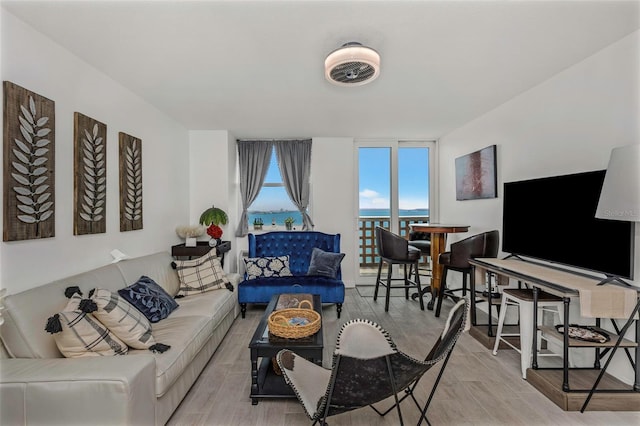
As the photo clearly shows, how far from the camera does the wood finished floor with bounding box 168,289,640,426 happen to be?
2.00 m

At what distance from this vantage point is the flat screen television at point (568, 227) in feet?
6.88

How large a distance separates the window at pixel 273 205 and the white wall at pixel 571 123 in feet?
9.82

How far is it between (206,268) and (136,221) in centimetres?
87

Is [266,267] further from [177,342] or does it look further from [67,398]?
[67,398]

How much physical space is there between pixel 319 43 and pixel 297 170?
326 cm

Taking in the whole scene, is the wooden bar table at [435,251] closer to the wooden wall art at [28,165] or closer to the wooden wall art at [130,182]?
the wooden wall art at [130,182]

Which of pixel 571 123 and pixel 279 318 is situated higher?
pixel 571 123

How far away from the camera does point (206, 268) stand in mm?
3512

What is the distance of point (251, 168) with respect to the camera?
5.51 meters

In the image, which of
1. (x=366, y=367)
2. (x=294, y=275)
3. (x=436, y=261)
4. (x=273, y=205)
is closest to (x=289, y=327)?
(x=366, y=367)

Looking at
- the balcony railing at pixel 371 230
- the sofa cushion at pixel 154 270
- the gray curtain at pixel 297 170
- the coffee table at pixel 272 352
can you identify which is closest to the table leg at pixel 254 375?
the coffee table at pixel 272 352

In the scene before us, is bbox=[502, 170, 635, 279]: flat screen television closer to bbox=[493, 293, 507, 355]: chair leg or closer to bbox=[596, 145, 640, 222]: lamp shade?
bbox=[596, 145, 640, 222]: lamp shade

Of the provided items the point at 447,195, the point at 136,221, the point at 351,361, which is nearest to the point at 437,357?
the point at 351,361

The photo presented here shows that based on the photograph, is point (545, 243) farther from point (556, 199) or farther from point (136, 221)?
point (136, 221)
